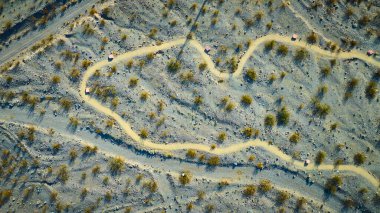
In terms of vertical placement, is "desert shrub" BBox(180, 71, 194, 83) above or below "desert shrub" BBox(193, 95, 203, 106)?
above

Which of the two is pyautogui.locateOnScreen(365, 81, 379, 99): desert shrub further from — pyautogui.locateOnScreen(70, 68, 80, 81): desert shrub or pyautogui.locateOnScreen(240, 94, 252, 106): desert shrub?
pyautogui.locateOnScreen(70, 68, 80, 81): desert shrub

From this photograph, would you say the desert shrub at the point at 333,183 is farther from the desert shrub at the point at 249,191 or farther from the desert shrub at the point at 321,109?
the desert shrub at the point at 249,191

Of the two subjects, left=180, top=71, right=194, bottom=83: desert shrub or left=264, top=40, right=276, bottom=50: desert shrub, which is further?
left=264, top=40, right=276, bottom=50: desert shrub

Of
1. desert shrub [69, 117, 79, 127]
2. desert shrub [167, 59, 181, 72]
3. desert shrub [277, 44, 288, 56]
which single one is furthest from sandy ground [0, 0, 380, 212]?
desert shrub [167, 59, 181, 72]

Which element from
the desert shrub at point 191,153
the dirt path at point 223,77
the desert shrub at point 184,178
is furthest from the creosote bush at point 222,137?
the desert shrub at point 184,178

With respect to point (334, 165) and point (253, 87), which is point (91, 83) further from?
point (334, 165)

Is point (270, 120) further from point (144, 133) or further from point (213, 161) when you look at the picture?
point (144, 133)
